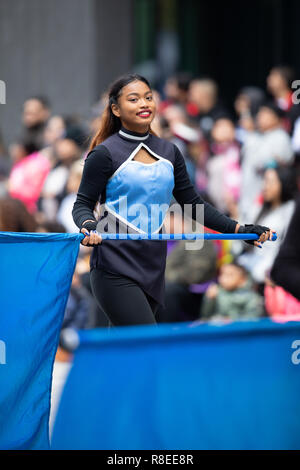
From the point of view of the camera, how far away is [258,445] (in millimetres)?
3244

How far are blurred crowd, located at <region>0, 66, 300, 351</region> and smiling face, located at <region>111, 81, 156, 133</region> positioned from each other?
1037 mm

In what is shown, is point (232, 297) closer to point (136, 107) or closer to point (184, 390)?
point (136, 107)

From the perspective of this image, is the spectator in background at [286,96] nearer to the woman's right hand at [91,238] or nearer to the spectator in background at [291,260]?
the spectator in background at [291,260]

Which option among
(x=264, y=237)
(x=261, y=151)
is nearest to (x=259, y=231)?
(x=264, y=237)

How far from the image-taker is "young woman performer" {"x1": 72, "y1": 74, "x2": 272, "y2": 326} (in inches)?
179

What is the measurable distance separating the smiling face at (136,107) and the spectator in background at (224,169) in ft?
14.4

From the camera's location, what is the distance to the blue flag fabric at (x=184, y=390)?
3.02m

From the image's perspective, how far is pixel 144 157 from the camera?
470cm

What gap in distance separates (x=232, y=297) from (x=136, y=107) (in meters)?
3.35

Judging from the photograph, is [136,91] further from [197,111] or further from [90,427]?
[197,111]

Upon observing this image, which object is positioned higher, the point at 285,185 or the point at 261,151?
the point at 261,151

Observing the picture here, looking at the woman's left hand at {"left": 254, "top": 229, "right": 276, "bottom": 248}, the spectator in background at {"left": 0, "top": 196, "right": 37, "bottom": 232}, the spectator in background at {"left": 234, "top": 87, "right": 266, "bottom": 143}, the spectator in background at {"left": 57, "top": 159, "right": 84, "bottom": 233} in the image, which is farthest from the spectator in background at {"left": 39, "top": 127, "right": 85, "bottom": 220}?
the woman's left hand at {"left": 254, "top": 229, "right": 276, "bottom": 248}
